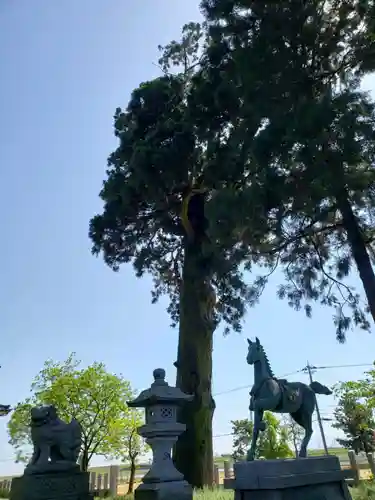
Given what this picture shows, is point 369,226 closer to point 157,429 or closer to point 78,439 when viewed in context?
point 157,429

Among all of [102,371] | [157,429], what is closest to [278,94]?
[157,429]

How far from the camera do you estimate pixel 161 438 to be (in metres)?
5.05

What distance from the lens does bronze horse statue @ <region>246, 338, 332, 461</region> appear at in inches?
194

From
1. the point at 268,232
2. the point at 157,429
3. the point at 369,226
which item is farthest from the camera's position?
the point at 369,226

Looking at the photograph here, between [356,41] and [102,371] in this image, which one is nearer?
[356,41]

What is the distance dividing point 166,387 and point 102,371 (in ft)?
33.2

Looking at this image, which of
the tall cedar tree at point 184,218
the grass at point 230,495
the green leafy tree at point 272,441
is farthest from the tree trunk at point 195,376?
the green leafy tree at point 272,441

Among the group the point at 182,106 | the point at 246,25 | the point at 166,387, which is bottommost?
the point at 166,387

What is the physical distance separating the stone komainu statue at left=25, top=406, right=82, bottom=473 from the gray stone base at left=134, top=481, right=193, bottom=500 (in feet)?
3.75

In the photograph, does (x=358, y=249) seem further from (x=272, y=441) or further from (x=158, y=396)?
(x=272, y=441)

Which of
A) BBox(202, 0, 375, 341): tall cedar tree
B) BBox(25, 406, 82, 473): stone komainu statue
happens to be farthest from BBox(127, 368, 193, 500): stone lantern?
BBox(202, 0, 375, 341): tall cedar tree

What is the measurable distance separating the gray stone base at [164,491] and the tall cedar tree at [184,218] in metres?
3.12

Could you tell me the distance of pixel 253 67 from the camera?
6051mm

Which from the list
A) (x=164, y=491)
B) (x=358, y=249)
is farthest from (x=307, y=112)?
(x=164, y=491)
